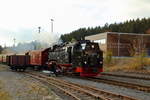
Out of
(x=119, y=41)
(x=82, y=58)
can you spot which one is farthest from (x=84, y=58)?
(x=119, y=41)

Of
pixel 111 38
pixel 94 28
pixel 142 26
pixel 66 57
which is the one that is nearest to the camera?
pixel 66 57

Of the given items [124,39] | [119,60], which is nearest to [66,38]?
[124,39]

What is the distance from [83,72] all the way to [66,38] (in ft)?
363

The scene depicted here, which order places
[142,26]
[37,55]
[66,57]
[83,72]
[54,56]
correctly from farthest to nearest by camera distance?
[142,26] → [37,55] → [54,56] → [66,57] → [83,72]

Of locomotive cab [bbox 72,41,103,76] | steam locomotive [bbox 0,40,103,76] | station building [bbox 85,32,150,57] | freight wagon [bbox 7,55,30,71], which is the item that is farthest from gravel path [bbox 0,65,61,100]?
station building [bbox 85,32,150,57]

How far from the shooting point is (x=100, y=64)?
24.7 m

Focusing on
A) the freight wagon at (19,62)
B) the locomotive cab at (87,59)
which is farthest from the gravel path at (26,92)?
the freight wagon at (19,62)

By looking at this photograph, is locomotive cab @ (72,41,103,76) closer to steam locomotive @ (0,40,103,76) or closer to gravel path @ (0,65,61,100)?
steam locomotive @ (0,40,103,76)

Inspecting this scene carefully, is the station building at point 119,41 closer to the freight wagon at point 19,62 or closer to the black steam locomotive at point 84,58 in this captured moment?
the freight wagon at point 19,62

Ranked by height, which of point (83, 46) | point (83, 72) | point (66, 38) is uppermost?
point (66, 38)

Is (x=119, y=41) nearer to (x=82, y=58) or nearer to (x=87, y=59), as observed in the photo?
(x=87, y=59)

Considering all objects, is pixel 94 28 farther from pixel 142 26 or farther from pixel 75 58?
pixel 75 58

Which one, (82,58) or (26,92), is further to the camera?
(82,58)

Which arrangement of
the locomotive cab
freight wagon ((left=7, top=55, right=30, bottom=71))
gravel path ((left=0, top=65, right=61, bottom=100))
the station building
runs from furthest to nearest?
1. the station building
2. freight wagon ((left=7, top=55, right=30, bottom=71))
3. the locomotive cab
4. gravel path ((left=0, top=65, right=61, bottom=100))
